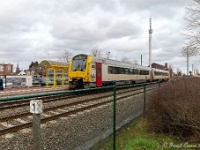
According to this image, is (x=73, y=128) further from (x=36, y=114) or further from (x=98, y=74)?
(x=98, y=74)

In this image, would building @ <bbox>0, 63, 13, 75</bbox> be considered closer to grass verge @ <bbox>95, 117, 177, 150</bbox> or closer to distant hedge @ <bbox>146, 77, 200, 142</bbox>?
grass verge @ <bbox>95, 117, 177, 150</bbox>

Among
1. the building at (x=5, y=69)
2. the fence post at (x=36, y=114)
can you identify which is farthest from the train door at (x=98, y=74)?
the building at (x=5, y=69)

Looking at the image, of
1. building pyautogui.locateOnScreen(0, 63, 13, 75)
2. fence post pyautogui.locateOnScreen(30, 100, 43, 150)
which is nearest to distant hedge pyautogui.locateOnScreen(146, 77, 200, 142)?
fence post pyautogui.locateOnScreen(30, 100, 43, 150)

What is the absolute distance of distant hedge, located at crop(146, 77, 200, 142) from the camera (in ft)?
17.1

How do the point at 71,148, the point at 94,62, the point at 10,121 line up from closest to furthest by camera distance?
the point at 71,148 → the point at 10,121 → the point at 94,62

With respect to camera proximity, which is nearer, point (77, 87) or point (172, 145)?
point (172, 145)

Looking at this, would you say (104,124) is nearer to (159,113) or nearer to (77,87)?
(159,113)

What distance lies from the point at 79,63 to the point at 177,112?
573 inches

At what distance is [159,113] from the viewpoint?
243 inches

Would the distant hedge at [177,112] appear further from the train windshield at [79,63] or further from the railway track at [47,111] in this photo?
the train windshield at [79,63]

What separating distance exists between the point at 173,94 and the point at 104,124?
2114 mm

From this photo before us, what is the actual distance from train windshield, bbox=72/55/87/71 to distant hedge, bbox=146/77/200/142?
12792 millimetres

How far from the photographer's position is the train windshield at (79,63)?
1920 centimetres

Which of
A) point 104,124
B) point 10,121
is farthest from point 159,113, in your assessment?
point 10,121
